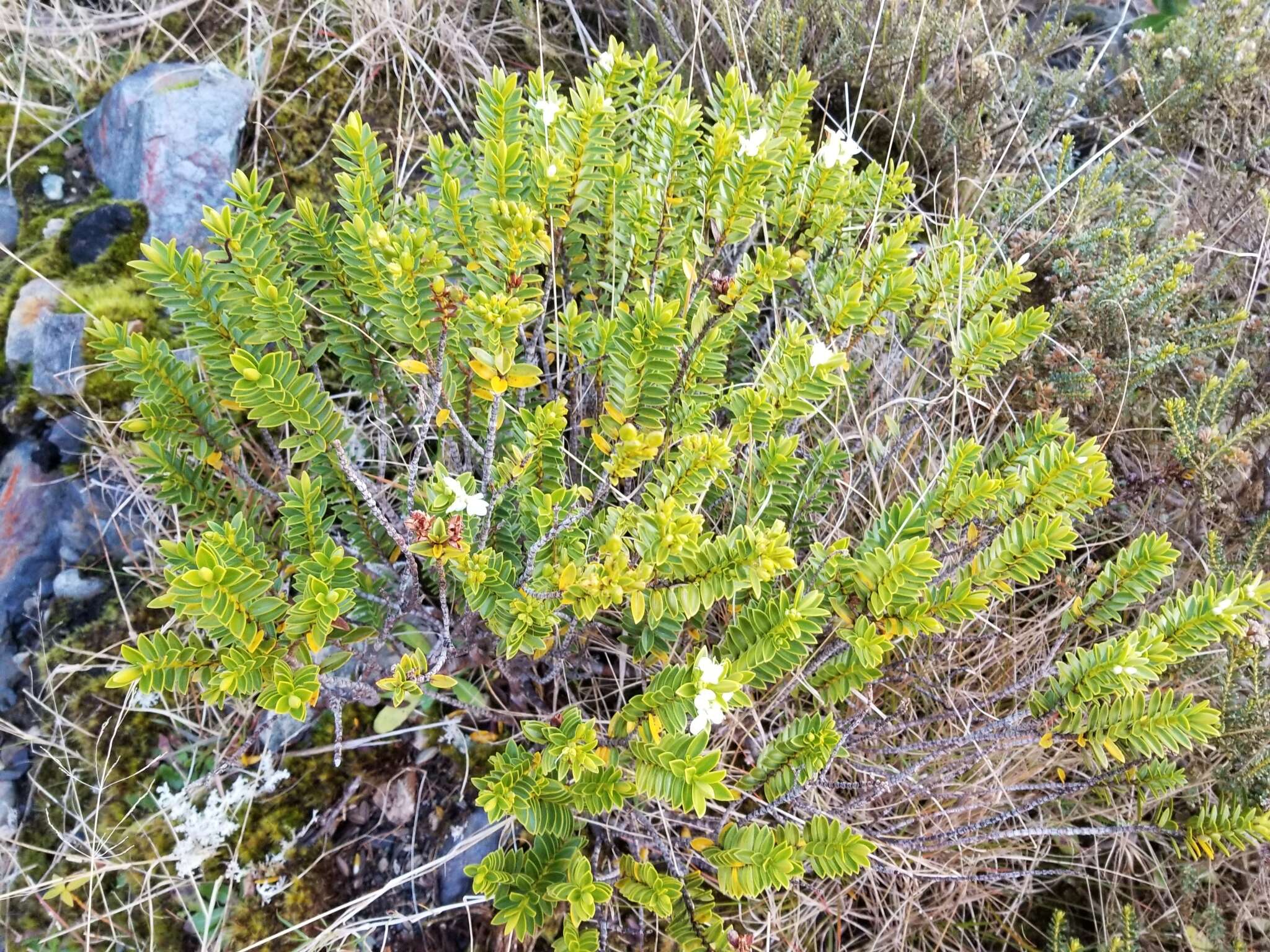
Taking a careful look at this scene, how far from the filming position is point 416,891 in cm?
229

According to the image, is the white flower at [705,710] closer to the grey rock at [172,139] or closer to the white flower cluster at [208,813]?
the white flower cluster at [208,813]

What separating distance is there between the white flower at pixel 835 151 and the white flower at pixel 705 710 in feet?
4.72

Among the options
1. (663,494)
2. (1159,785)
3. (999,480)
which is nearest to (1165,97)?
(999,480)

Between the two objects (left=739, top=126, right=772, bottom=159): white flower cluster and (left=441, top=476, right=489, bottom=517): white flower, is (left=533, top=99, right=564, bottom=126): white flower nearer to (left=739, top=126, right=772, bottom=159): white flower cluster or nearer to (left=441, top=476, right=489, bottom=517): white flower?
(left=739, top=126, right=772, bottom=159): white flower cluster

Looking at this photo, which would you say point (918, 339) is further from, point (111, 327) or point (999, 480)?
point (111, 327)

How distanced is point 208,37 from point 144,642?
9.08ft

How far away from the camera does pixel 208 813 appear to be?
2307mm

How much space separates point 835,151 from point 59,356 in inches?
98.8

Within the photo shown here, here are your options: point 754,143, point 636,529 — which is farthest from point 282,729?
point 754,143

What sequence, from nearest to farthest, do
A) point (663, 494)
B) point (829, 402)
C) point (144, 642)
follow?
point (144, 642)
point (663, 494)
point (829, 402)

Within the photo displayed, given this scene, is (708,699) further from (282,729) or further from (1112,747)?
(282,729)

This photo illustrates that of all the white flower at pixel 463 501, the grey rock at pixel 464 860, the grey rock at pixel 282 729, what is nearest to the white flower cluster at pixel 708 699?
the white flower at pixel 463 501

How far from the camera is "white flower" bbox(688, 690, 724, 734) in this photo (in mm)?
1696

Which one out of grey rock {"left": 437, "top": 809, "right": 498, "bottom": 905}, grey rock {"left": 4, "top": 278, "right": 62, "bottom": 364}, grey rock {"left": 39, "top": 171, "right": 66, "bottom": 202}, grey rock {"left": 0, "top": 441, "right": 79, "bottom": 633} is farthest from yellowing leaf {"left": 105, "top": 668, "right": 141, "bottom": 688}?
grey rock {"left": 39, "top": 171, "right": 66, "bottom": 202}
